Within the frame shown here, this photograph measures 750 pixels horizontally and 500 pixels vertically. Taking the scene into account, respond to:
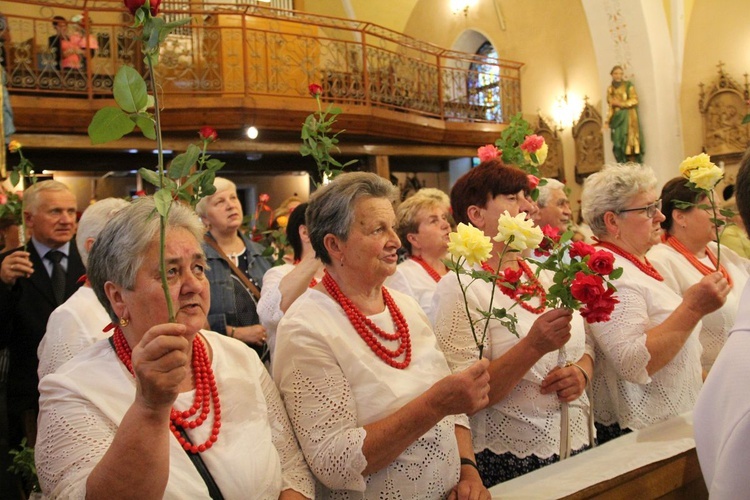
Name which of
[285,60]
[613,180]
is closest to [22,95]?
[285,60]

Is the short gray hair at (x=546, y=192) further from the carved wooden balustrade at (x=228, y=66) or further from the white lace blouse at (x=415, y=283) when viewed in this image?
the carved wooden balustrade at (x=228, y=66)

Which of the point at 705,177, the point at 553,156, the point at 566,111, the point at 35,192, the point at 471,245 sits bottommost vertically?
the point at 471,245

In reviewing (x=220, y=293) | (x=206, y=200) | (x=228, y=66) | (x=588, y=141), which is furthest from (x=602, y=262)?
(x=588, y=141)

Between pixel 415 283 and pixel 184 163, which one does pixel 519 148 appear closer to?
pixel 415 283

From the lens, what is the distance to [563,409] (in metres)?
2.30

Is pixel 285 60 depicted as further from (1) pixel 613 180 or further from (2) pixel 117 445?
(2) pixel 117 445

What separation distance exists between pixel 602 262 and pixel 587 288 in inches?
3.2

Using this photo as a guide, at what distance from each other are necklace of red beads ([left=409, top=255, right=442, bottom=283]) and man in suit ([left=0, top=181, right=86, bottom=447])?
171cm

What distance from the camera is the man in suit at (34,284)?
3346 millimetres

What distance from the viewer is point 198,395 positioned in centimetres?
174

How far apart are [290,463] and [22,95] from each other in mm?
8269

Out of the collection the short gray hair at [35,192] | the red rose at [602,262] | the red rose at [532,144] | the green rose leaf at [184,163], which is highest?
the red rose at [532,144]

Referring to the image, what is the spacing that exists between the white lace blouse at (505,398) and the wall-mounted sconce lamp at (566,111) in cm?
1047

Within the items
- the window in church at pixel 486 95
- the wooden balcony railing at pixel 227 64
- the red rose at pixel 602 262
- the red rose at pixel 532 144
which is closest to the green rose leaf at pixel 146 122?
the red rose at pixel 602 262
